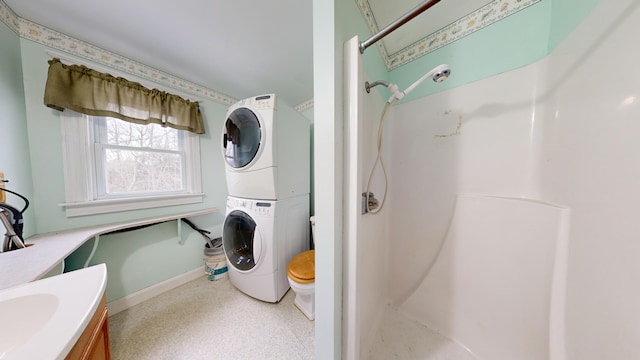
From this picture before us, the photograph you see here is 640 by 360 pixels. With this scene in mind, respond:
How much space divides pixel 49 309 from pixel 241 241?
3.42ft

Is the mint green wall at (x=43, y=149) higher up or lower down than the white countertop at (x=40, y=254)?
higher up

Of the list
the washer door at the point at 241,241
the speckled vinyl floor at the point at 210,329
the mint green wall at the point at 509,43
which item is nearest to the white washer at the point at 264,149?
the washer door at the point at 241,241

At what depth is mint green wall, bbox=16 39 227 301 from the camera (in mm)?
1061

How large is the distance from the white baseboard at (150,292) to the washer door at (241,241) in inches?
21.7

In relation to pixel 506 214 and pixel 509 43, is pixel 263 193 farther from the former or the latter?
pixel 509 43

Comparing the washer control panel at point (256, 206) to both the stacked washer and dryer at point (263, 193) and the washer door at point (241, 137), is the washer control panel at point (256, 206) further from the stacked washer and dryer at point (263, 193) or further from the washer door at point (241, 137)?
the washer door at point (241, 137)

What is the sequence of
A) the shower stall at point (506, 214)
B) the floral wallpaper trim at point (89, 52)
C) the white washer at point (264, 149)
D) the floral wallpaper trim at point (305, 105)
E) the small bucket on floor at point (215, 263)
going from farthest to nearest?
1. the floral wallpaper trim at point (305, 105)
2. the small bucket on floor at point (215, 263)
3. the white washer at point (264, 149)
4. the floral wallpaper trim at point (89, 52)
5. the shower stall at point (506, 214)

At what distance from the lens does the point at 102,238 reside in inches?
50.8

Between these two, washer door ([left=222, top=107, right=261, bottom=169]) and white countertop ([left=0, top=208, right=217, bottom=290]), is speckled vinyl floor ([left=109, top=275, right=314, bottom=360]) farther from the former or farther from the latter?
washer door ([left=222, top=107, right=261, bottom=169])

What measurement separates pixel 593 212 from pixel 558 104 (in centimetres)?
50

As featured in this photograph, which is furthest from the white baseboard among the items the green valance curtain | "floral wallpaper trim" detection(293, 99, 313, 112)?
"floral wallpaper trim" detection(293, 99, 313, 112)

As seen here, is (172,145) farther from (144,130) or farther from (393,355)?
(393,355)

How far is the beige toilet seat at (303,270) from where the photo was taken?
45.8 inches

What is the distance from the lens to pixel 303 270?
122cm
